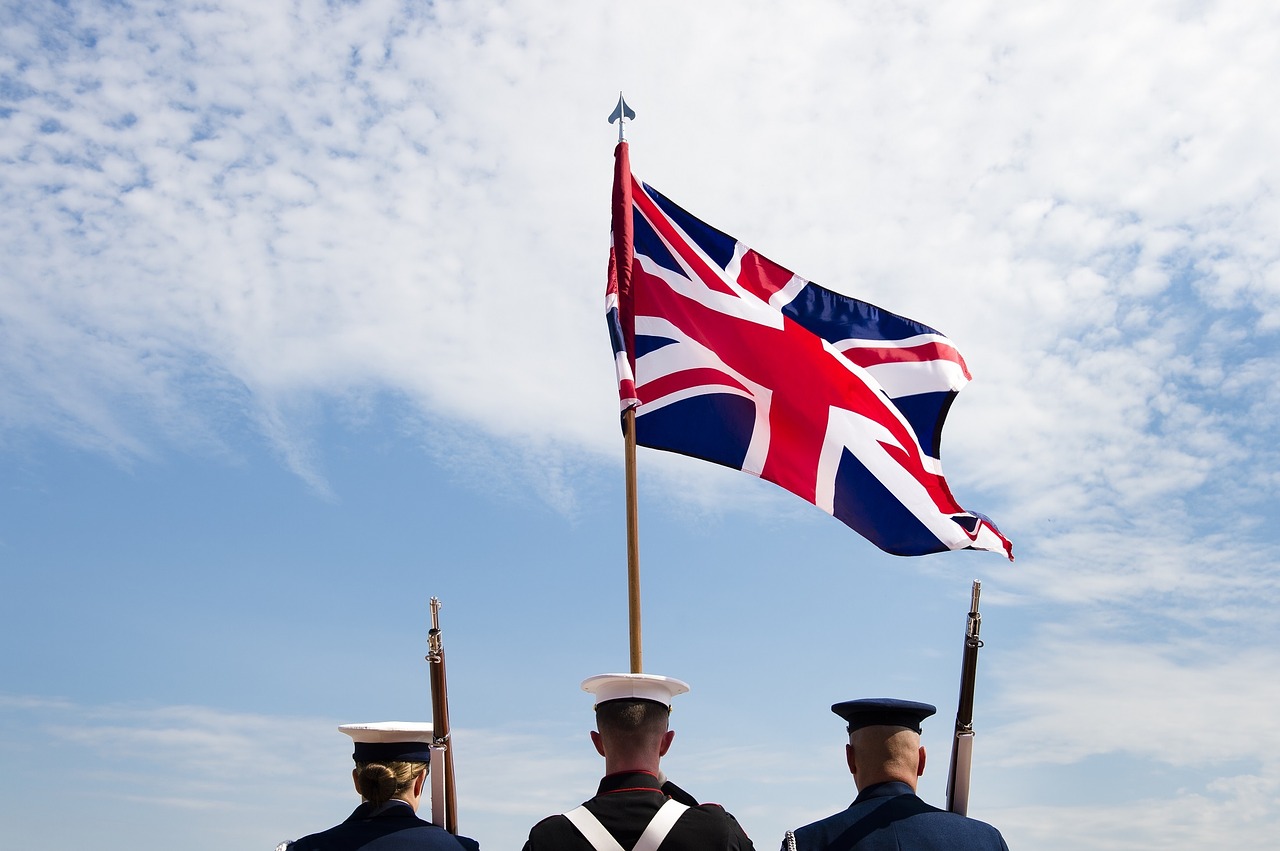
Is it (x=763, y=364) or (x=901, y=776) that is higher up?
(x=763, y=364)

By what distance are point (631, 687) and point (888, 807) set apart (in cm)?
172

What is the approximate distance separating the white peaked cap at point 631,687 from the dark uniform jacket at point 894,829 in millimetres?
1162

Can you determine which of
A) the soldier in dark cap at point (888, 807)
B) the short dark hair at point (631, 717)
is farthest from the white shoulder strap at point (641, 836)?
the soldier in dark cap at point (888, 807)

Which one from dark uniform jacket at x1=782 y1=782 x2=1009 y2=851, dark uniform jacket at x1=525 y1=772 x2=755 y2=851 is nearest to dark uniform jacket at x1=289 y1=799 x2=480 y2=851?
dark uniform jacket at x1=525 y1=772 x2=755 y2=851

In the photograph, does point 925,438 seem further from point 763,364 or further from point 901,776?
point 901,776

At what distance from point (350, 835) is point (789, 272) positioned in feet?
27.8

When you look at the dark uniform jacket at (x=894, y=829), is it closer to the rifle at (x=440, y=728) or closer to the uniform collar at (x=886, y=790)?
the uniform collar at (x=886, y=790)

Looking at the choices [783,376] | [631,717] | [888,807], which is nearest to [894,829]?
[888,807]

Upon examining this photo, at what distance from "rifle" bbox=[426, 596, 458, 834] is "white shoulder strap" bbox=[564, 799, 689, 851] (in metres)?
1.82

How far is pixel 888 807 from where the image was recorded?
22.9 feet

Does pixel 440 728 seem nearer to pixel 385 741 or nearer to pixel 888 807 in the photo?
pixel 385 741

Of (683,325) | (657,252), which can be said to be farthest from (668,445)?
(657,252)

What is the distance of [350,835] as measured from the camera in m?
7.17

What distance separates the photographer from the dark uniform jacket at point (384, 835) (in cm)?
712
